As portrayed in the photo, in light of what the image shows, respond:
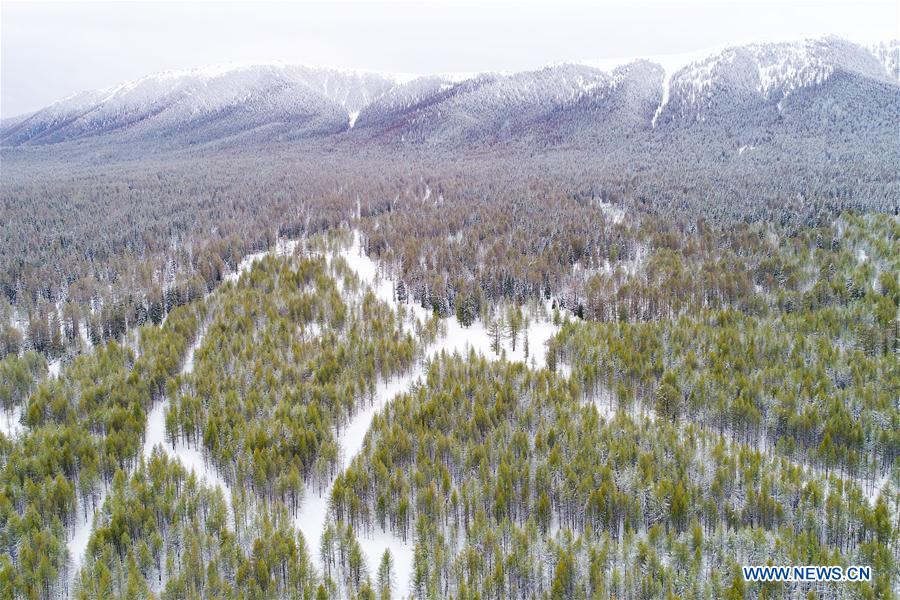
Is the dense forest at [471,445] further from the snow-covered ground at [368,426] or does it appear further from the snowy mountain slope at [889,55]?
the snowy mountain slope at [889,55]

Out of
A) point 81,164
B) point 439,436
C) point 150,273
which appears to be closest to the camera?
point 439,436

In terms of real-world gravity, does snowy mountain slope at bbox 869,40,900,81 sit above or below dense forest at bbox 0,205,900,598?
above

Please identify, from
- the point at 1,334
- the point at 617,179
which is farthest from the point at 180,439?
the point at 617,179

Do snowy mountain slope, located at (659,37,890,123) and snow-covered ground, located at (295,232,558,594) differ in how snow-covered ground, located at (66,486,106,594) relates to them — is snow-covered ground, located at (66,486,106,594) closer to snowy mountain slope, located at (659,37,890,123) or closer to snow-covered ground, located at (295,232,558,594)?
snow-covered ground, located at (295,232,558,594)

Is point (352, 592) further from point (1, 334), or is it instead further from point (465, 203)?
point (465, 203)

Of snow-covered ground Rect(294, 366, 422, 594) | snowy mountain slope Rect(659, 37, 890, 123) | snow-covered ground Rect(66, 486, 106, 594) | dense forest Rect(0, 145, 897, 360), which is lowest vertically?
snow-covered ground Rect(294, 366, 422, 594)

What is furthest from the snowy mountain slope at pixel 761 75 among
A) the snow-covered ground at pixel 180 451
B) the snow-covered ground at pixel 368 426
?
the snow-covered ground at pixel 180 451

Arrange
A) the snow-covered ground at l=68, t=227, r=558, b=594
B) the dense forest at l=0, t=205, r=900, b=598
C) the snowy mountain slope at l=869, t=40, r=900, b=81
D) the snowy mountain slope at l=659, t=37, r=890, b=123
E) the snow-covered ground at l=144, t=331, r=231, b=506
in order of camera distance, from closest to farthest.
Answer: the dense forest at l=0, t=205, r=900, b=598 < the snow-covered ground at l=68, t=227, r=558, b=594 < the snow-covered ground at l=144, t=331, r=231, b=506 < the snowy mountain slope at l=659, t=37, r=890, b=123 < the snowy mountain slope at l=869, t=40, r=900, b=81

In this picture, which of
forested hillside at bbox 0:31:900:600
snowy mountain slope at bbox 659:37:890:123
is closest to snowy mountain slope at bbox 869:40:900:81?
snowy mountain slope at bbox 659:37:890:123

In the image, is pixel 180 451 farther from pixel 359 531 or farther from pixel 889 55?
pixel 889 55

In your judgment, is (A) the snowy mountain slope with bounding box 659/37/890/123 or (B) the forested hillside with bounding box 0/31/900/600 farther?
(A) the snowy mountain slope with bounding box 659/37/890/123

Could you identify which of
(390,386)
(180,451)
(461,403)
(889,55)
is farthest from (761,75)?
(180,451)
